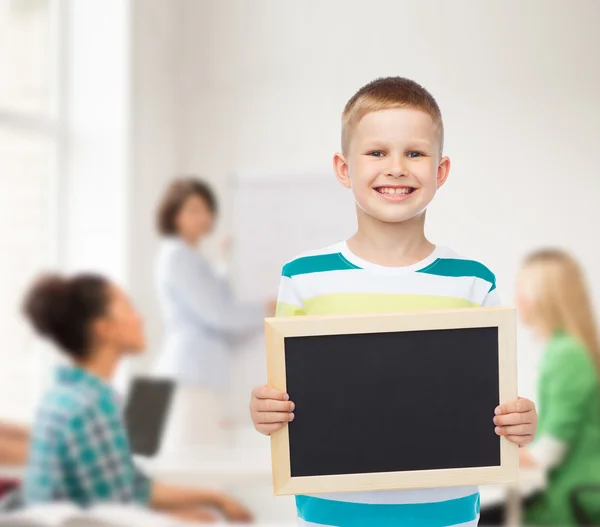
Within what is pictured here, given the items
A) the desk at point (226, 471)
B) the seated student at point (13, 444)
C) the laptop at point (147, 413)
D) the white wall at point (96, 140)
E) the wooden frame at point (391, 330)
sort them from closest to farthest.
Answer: the wooden frame at point (391, 330) < the desk at point (226, 471) < the laptop at point (147, 413) < the seated student at point (13, 444) < the white wall at point (96, 140)

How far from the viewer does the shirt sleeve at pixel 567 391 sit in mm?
2395

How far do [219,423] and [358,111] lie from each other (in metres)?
2.33

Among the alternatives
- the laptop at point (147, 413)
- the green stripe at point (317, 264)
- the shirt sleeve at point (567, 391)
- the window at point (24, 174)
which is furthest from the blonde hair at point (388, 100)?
the window at point (24, 174)

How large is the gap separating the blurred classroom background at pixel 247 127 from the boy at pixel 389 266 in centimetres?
214

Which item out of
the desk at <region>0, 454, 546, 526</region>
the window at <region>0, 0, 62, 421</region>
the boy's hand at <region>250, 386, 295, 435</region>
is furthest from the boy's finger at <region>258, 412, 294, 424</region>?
the window at <region>0, 0, 62, 421</region>

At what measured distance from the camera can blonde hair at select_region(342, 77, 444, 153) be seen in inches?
30.6

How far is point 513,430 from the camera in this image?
731 millimetres

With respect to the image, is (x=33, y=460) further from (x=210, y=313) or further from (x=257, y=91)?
(x=257, y=91)

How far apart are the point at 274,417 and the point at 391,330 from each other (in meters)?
0.12

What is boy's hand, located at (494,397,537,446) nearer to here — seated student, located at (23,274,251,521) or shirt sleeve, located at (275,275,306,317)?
shirt sleeve, located at (275,275,306,317)

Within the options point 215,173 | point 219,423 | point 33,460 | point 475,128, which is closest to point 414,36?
point 475,128

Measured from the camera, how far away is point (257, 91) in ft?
11.4

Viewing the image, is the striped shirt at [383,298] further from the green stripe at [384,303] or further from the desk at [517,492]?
the desk at [517,492]

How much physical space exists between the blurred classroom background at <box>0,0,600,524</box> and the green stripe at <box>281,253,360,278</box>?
2.13 m
